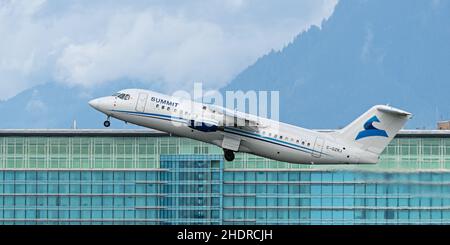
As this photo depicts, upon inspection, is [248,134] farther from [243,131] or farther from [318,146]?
[318,146]

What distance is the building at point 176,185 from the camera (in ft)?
563

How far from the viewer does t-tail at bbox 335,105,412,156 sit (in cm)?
9912

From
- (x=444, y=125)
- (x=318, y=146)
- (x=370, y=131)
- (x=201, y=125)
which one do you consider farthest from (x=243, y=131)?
(x=444, y=125)

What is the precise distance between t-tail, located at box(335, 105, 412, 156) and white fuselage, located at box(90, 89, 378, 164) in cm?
66

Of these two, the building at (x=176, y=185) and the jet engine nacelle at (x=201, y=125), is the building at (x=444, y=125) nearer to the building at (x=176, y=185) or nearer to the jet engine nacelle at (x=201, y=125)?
the building at (x=176, y=185)

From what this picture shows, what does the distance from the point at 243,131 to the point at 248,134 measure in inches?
13.5

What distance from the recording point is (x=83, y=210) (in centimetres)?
17438

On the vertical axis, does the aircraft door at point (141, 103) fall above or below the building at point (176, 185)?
above

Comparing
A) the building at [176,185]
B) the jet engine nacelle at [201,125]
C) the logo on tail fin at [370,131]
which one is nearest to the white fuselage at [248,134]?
the jet engine nacelle at [201,125]

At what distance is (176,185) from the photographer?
172875 mm
